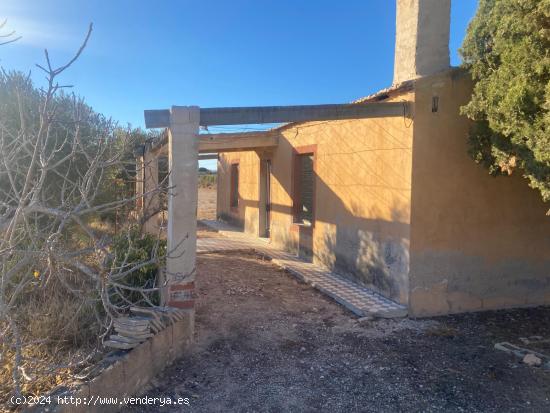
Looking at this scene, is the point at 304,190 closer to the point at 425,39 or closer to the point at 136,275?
the point at 425,39

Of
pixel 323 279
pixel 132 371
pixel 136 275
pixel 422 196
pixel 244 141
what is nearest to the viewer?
pixel 132 371

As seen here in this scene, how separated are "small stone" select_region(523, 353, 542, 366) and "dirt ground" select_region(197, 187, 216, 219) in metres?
16.7

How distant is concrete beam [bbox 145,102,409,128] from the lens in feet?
17.6

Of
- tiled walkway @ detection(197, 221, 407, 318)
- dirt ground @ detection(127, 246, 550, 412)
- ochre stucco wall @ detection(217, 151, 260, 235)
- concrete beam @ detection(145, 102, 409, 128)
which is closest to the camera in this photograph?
dirt ground @ detection(127, 246, 550, 412)

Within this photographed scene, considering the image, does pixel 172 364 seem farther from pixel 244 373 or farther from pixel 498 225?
pixel 498 225

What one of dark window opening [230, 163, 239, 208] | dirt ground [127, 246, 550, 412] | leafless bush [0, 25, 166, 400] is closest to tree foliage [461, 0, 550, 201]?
dirt ground [127, 246, 550, 412]

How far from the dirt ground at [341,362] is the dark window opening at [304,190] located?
349cm

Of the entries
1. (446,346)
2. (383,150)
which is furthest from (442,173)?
(446,346)

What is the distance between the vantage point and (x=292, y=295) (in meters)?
7.38

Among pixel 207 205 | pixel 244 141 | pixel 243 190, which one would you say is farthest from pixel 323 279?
pixel 207 205

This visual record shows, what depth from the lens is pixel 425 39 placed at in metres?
6.56

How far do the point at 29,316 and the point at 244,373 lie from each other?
222cm

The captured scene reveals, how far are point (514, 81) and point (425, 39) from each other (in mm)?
2275

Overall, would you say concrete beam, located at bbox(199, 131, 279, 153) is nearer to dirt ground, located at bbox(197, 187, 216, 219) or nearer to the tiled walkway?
the tiled walkway
